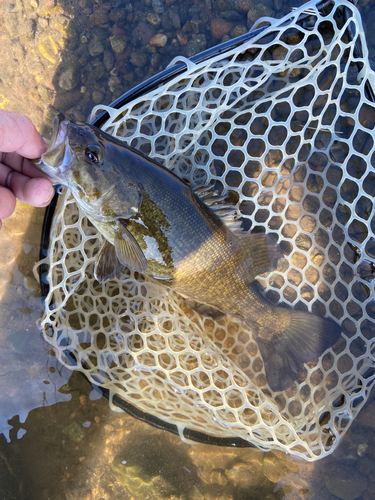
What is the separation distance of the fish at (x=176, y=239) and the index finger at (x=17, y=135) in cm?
14

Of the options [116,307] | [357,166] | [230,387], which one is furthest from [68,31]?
[230,387]

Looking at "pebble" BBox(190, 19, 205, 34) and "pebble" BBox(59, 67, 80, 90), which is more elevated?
"pebble" BBox(190, 19, 205, 34)

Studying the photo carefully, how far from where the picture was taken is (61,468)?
4.05 metres

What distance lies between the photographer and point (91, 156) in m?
2.50

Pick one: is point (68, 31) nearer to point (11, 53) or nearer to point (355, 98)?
point (11, 53)

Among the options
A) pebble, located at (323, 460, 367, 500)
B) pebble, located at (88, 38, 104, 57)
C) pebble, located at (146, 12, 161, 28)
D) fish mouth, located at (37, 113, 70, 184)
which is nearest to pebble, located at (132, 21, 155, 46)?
pebble, located at (146, 12, 161, 28)

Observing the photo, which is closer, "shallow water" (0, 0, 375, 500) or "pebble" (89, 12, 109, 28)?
"shallow water" (0, 0, 375, 500)

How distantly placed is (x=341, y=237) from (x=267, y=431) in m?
2.16

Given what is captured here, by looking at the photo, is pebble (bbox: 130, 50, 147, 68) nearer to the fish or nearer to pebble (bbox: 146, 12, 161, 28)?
pebble (bbox: 146, 12, 161, 28)

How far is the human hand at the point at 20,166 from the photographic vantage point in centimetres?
246

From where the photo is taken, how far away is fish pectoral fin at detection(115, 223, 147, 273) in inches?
103

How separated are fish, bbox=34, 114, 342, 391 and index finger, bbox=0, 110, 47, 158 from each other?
0.45ft

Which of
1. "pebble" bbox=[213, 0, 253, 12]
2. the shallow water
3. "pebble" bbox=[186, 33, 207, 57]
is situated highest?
"pebble" bbox=[213, 0, 253, 12]

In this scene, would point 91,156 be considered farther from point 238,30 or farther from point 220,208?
point 238,30
